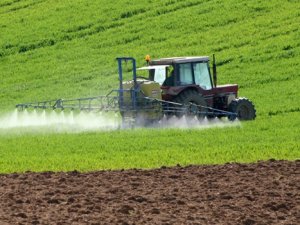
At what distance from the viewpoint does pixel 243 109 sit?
28844 millimetres

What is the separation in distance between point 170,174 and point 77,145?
578 cm

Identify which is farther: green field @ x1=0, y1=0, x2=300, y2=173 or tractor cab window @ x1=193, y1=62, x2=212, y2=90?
tractor cab window @ x1=193, y1=62, x2=212, y2=90

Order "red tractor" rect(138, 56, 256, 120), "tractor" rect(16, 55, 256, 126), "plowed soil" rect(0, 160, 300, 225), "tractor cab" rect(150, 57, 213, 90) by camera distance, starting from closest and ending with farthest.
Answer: "plowed soil" rect(0, 160, 300, 225) → "tractor" rect(16, 55, 256, 126) → "red tractor" rect(138, 56, 256, 120) → "tractor cab" rect(150, 57, 213, 90)

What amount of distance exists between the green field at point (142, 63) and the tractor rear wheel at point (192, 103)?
1.57 m

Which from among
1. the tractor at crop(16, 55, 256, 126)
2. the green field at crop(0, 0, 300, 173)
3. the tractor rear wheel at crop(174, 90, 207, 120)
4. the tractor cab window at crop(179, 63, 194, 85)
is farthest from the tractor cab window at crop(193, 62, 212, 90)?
the green field at crop(0, 0, 300, 173)

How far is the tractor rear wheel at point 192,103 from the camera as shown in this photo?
27594 mm

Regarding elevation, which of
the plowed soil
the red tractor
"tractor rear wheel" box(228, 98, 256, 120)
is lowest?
the plowed soil

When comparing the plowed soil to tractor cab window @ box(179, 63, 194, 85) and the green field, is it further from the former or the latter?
tractor cab window @ box(179, 63, 194, 85)

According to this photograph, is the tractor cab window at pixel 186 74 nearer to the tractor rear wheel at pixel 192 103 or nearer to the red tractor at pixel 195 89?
the red tractor at pixel 195 89

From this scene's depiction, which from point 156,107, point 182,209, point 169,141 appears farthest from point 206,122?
point 182,209

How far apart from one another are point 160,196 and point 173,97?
1276 centimetres

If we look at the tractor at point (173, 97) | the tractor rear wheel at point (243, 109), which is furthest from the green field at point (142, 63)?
the tractor at point (173, 97)

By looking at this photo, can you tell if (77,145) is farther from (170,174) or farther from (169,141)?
(170,174)

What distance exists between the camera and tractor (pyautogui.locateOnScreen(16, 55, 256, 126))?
27547 mm
